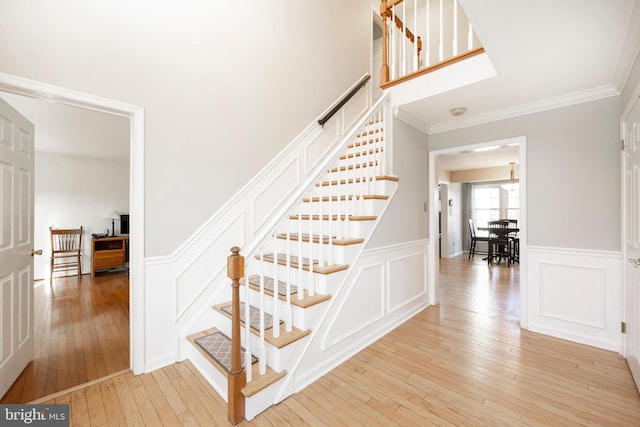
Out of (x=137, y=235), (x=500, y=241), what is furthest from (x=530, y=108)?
(x=500, y=241)

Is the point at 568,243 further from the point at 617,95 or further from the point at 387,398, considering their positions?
the point at 387,398

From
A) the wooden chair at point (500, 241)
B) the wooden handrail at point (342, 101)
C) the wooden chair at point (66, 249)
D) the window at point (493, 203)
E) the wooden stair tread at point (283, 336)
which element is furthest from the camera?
the window at point (493, 203)

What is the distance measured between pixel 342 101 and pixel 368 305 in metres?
2.66

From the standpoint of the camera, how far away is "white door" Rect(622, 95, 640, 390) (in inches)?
74.9

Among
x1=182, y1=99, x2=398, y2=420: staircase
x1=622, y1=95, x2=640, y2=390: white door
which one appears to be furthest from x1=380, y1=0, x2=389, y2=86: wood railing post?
x1=622, y1=95, x2=640, y2=390: white door

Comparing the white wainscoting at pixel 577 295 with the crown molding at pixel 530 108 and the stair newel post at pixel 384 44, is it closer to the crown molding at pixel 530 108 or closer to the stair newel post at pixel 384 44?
the crown molding at pixel 530 108

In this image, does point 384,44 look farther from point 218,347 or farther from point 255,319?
point 218,347

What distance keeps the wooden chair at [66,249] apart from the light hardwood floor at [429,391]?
4.69 metres

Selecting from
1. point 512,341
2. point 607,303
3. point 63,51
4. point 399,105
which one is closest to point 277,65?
point 399,105

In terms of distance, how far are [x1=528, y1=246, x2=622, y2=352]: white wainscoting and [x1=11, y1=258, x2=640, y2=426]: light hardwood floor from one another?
0.16m

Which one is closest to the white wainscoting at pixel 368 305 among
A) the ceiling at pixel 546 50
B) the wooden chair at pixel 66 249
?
the ceiling at pixel 546 50

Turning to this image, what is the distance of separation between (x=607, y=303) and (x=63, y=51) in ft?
15.6

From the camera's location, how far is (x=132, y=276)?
2.06m

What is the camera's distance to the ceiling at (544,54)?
1566 mm
